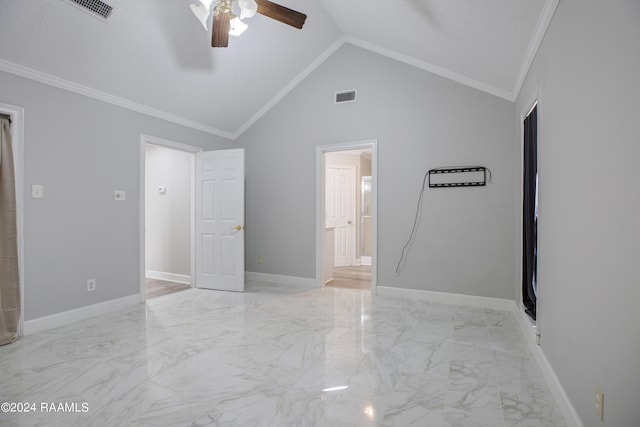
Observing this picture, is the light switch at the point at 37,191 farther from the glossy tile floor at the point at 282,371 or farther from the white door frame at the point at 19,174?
the glossy tile floor at the point at 282,371

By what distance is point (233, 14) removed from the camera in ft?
8.38

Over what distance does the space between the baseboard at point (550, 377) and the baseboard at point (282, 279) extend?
9.29 feet

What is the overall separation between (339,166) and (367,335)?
4659 mm

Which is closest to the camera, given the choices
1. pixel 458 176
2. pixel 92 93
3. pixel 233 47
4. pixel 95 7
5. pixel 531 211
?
pixel 95 7

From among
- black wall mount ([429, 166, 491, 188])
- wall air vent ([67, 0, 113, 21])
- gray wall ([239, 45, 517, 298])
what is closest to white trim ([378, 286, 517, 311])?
gray wall ([239, 45, 517, 298])

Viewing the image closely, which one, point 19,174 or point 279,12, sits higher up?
point 279,12

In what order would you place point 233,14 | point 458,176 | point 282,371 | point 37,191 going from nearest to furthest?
point 282,371, point 233,14, point 37,191, point 458,176

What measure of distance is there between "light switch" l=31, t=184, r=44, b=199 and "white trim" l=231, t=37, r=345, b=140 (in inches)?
116

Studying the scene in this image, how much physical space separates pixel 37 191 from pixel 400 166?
4.00 meters

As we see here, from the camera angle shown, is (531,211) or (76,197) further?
(76,197)

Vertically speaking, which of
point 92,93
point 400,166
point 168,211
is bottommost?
point 168,211

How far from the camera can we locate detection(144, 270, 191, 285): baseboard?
212 inches

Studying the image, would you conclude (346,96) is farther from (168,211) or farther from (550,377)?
(550,377)

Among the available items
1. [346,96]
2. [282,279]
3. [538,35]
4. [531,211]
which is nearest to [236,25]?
[538,35]
